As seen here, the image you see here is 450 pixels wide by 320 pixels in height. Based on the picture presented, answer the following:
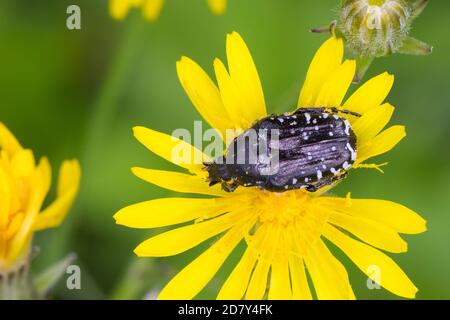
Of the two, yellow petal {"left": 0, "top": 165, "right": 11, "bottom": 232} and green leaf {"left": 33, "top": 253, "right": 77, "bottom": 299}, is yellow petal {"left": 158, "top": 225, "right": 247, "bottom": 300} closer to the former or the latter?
green leaf {"left": 33, "top": 253, "right": 77, "bottom": 299}

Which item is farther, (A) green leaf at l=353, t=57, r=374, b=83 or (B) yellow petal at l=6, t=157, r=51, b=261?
(B) yellow petal at l=6, t=157, r=51, b=261

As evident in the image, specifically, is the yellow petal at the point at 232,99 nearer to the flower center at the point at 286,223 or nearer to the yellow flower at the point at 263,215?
the yellow flower at the point at 263,215

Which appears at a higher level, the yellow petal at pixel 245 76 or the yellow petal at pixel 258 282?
the yellow petal at pixel 245 76

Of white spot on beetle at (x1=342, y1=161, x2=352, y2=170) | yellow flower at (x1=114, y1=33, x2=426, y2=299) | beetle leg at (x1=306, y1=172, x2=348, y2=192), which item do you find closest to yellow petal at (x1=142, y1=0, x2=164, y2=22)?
yellow flower at (x1=114, y1=33, x2=426, y2=299)

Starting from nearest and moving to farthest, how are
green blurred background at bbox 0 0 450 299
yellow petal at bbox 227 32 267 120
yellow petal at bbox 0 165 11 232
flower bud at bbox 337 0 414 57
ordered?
flower bud at bbox 337 0 414 57 < yellow petal at bbox 227 32 267 120 < yellow petal at bbox 0 165 11 232 < green blurred background at bbox 0 0 450 299

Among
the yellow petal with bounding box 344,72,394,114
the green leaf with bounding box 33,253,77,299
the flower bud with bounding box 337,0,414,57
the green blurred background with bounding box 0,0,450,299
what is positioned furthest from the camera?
the green blurred background with bounding box 0,0,450,299

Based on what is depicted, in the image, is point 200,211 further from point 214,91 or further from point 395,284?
point 395,284

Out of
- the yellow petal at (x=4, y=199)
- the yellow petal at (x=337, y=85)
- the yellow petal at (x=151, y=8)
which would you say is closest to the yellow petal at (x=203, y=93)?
the yellow petal at (x=337, y=85)

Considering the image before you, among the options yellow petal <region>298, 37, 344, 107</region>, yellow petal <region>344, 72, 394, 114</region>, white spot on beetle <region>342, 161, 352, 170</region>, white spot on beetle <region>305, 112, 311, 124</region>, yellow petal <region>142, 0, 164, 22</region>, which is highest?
yellow petal <region>142, 0, 164, 22</region>
